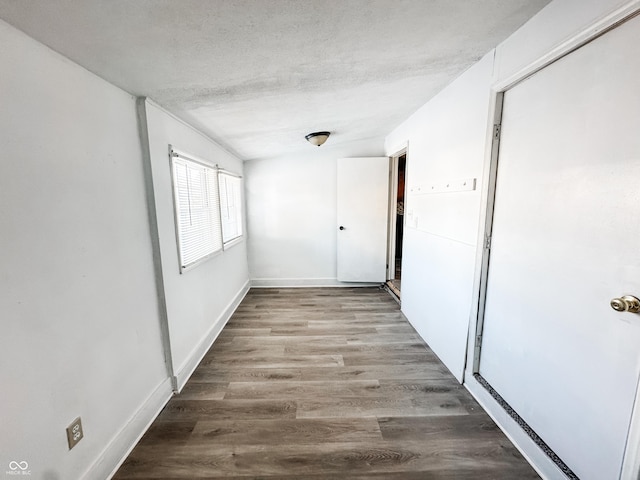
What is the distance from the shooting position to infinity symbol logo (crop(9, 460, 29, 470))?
2.90ft

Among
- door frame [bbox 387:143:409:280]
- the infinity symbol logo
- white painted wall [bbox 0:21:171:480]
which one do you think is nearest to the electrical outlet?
white painted wall [bbox 0:21:171:480]

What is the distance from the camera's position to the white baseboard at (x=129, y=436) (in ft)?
4.08

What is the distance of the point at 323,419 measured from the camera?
5.32 feet

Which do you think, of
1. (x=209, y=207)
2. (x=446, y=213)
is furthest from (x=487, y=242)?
(x=209, y=207)

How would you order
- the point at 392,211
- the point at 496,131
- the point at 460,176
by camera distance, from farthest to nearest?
the point at 392,211 < the point at 460,176 < the point at 496,131

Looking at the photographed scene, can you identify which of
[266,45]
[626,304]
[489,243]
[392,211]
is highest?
[266,45]

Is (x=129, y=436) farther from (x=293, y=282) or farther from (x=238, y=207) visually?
(x=293, y=282)

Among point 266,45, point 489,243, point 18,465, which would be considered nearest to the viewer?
point 18,465

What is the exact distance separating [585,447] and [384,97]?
246cm

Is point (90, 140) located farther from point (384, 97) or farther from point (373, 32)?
point (384, 97)

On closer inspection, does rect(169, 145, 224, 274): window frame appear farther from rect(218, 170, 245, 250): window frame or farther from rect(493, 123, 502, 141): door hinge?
rect(493, 123, 502, 141): door hinge

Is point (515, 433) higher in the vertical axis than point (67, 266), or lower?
lower

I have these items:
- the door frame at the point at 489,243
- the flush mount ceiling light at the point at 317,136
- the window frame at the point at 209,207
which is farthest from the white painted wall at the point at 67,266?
the door frame at the point at 489,243

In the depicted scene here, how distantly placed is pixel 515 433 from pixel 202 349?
2373 millimetres
